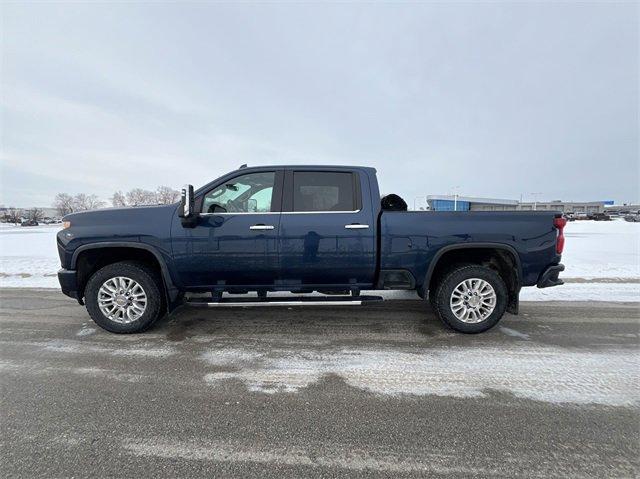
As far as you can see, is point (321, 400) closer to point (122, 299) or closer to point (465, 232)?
point (465, 232)

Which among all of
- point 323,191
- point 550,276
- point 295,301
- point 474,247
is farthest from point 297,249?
point 550,276

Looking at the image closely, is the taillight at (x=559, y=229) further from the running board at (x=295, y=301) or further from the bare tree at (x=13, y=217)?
the bare tree at (x=13, y=217)

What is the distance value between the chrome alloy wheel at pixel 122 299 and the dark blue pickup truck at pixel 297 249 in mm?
12

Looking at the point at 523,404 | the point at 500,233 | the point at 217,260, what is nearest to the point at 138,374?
the point at 217,260

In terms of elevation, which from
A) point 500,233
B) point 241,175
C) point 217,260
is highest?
point 241,175

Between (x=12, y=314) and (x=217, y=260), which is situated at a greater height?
(x=217, y=260)

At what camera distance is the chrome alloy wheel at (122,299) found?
12.8 feet

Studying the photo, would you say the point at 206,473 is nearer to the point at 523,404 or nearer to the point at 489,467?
the point at 489,467

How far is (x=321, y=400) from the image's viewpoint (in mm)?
2584

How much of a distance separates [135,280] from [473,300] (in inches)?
163

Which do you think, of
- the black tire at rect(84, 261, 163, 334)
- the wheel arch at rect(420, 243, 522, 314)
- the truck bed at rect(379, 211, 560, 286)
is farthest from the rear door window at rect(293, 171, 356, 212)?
the black tire at rect(84, 261, 163, 334)

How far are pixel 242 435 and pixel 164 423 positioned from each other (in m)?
0.62

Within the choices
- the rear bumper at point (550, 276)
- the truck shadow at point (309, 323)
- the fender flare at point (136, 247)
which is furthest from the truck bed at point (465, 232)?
the fender flare at point (136, 247)

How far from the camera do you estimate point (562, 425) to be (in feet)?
7.50
